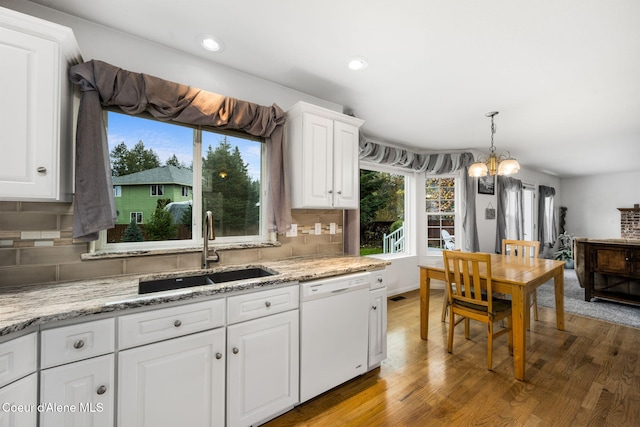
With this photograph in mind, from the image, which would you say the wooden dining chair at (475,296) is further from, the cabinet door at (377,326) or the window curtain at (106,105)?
the window curtain at (106,105)

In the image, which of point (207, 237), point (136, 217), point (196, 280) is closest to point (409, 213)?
point (207, 237)

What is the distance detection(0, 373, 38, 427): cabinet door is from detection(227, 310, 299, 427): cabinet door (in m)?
0.76

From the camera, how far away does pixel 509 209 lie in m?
5.85

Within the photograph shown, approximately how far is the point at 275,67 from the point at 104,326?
6.76 feet

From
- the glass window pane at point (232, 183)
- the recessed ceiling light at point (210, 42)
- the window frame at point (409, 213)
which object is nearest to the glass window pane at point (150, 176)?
the glass window pane at point (232, 183)

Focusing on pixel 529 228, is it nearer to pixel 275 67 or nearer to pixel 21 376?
pixel 275 67

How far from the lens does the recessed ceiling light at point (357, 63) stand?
6.80ft

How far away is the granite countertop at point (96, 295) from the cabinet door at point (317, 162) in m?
0.64

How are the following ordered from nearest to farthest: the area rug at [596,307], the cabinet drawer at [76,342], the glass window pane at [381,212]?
1. the cabinet drawer at [76,342]
2. the area rug at [596,307]
3. the glass window pane at [381,212]

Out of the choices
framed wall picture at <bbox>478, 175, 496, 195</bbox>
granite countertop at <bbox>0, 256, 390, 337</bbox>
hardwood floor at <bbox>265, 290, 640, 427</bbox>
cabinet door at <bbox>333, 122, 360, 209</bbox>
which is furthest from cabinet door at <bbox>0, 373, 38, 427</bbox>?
framed wall picture at <bbox>478, 175, 496, 195</bbox>

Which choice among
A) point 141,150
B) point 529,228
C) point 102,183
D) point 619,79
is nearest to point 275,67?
point 141,150

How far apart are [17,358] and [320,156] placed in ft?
6.62

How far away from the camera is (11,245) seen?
1479 mm

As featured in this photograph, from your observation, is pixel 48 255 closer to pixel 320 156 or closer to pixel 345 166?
pixel 320 156
